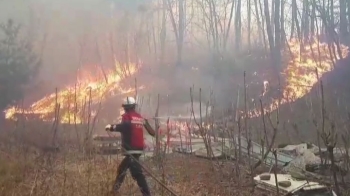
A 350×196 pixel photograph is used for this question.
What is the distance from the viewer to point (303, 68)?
87.6 ft

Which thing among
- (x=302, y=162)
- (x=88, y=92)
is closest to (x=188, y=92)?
(x=88, y=92)

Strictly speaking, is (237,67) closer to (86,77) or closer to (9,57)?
(86,77)

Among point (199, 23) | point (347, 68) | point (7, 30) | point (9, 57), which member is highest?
point (199, 23)

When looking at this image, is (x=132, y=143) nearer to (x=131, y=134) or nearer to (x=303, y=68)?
(x=131, y=134)

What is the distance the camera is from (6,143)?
12.0 meters

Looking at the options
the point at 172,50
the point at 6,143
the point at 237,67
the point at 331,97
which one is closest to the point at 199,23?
the point at 172,50

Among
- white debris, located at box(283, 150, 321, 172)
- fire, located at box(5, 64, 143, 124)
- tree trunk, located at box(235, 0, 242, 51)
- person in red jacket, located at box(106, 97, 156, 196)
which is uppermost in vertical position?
tree trunk, located at box(235, 0, 242, 51)

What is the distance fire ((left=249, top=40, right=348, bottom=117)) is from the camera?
22.6m

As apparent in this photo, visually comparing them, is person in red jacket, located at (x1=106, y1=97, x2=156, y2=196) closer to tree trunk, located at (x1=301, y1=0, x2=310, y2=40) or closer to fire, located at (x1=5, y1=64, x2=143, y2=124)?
fire, located at (x1=5, y1=64, x2=143, y2=124)

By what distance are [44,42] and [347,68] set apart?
69.1 ft

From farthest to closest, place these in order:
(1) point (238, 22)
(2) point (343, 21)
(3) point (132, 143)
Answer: (1) point (238, 22)
(2) point (343, 21)
(3) point (132, 143)

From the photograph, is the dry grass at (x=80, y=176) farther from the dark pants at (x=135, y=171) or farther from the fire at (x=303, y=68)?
the fire at (x=303, y=68)

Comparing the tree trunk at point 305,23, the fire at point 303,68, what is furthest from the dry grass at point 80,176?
the tree trunk at point 305,23

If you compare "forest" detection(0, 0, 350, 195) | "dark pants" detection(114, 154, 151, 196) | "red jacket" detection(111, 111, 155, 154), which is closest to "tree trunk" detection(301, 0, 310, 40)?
"forest" detection(0, 0, 350, 195)
